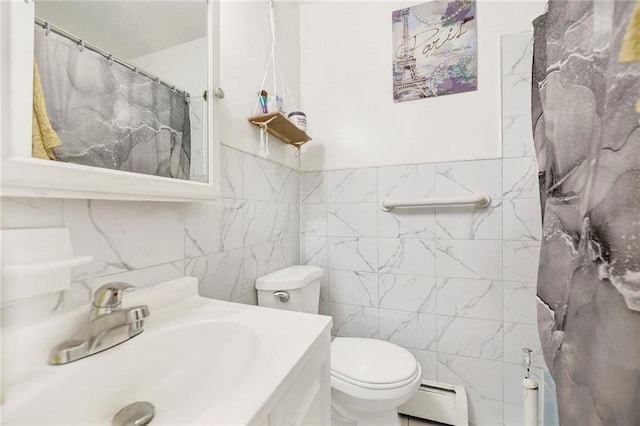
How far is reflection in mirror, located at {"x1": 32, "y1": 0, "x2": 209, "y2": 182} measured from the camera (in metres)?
0.50

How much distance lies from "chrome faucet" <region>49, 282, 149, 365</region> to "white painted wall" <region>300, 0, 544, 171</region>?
1.22 m

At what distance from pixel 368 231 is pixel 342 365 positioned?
27.1 inches

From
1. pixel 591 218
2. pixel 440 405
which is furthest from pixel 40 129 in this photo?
pixel 440 405

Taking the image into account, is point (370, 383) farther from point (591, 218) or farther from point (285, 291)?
point (591, 218)

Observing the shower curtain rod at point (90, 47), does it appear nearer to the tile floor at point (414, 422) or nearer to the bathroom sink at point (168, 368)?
the bathroom sink at point (168, 368)

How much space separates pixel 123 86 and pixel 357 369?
1180 millimetres

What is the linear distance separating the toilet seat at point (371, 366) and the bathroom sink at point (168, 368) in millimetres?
465

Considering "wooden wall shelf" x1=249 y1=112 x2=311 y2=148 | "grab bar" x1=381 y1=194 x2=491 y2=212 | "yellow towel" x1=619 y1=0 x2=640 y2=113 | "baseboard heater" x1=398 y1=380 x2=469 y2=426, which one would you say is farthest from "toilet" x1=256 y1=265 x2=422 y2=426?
"yellow towel" x1=619 y1=0 x2=640 y2=113

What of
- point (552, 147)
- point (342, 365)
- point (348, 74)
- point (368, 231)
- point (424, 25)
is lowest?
point (342, 365)

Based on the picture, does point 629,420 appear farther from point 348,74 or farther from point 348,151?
point 348,74

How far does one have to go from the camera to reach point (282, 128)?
4.20 feet

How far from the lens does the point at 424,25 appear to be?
138 centimetres

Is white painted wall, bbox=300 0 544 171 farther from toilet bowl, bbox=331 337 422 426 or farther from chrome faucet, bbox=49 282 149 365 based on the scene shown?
chrome faucet, bbox=49 282 149 365

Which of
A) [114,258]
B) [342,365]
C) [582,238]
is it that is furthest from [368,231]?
[114,258]
